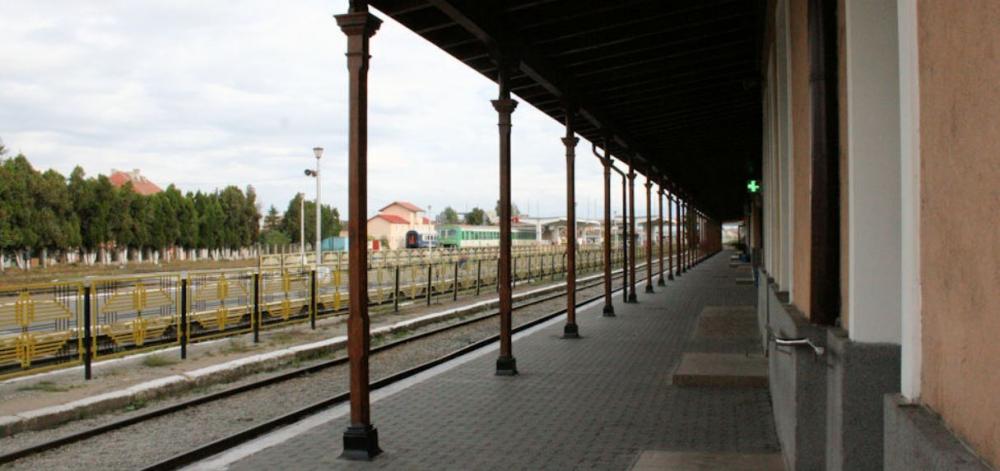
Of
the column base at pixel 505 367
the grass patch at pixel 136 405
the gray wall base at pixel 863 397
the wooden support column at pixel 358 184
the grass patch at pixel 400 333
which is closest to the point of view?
the gray wall base at pixel 863 397

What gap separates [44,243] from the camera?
45.5 m

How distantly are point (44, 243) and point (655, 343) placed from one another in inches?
1697

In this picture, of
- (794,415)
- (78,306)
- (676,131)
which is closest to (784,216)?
(794,415)

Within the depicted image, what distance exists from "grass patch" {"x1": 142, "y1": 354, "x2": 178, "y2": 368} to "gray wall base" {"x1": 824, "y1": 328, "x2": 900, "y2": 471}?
32.9ft

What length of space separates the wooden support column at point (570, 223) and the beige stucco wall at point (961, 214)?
31.8 feet

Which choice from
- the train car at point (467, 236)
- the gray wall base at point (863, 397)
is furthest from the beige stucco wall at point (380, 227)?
the gray wall base at point (863, 397)

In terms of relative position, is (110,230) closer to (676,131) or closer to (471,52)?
(676,131)

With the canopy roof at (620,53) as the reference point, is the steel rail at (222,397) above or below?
below

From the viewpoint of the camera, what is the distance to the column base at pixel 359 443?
5.77 metres

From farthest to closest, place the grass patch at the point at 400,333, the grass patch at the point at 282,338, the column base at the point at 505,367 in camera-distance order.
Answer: the grass patch at the point at 400,333 < the grass patch at the point at 282,338 < the column base at the point at 505,367

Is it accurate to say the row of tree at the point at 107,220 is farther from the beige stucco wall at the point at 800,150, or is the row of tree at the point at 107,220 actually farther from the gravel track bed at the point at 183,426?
Answer: the beige stucco wall at the point at 800,150

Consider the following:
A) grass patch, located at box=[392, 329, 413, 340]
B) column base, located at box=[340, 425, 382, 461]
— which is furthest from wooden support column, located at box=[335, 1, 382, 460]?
grass patch, located at box=[392, 329, 413, 340]

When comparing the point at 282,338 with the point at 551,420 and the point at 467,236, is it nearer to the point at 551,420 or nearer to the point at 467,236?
the point at 551,420

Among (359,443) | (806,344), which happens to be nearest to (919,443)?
(806,344)
